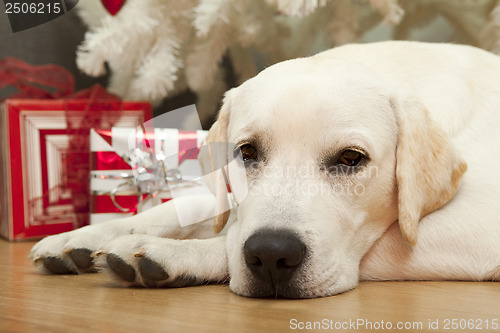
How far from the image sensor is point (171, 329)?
1153 millimetres

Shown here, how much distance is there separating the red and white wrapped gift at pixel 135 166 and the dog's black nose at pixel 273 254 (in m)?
1.31

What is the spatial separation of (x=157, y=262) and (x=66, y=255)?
1.55ft

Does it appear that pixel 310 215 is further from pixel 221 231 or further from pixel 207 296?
pixel 221 231

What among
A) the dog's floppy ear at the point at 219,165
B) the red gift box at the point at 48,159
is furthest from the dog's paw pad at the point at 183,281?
the red gift box at the point at 48,159

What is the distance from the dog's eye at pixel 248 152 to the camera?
5.55 ft

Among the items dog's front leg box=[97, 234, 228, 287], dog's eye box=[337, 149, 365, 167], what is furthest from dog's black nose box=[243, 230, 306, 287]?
dog's eye box=[337, 149, 365, 167]

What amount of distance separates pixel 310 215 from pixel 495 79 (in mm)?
1164

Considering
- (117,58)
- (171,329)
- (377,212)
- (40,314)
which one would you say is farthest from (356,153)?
(117,58)

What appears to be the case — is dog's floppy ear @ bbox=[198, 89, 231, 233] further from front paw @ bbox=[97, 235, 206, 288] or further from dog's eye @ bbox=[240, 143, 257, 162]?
front paw @ bbox=[97, 235, 206, 288]

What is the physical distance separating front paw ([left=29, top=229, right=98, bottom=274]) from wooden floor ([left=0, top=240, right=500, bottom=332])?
12cm

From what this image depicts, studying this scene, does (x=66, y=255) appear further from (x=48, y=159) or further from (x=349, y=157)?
(x=48, y=159)

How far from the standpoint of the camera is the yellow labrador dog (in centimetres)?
145

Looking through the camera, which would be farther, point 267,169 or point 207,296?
point 267,169

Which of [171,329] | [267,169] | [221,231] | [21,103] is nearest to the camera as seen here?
[171,329]
